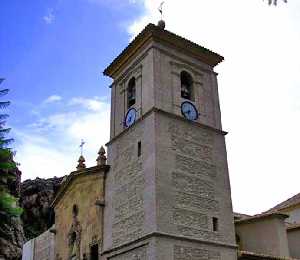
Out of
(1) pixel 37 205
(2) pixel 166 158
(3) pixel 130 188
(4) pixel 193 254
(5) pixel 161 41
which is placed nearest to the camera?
(4) pixel 193 254

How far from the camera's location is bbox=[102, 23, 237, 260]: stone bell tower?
16.9 meters

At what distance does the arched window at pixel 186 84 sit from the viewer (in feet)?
68.2

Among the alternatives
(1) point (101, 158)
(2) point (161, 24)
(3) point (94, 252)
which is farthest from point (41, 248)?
(2) point (161, 24)

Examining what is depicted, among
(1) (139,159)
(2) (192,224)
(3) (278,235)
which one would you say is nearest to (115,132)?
(1) (139,159)

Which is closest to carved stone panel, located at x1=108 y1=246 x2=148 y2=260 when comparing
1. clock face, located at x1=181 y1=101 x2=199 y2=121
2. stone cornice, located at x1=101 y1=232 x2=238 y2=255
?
stone cornice, located at x1=101 y1=232 x2=238 y2=255

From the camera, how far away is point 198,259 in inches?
653

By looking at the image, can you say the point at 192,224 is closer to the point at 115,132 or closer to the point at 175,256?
the point at 175,256

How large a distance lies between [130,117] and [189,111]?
261 cm

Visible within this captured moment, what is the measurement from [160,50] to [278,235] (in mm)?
9378

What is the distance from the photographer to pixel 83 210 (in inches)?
858

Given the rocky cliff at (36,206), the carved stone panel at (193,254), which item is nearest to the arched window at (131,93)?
the carved stone panel at (193,254)

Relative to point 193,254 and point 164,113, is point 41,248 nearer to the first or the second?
point 164,113

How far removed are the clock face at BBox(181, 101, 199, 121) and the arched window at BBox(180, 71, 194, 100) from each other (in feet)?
2.16

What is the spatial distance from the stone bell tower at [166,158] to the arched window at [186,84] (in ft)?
0.16
